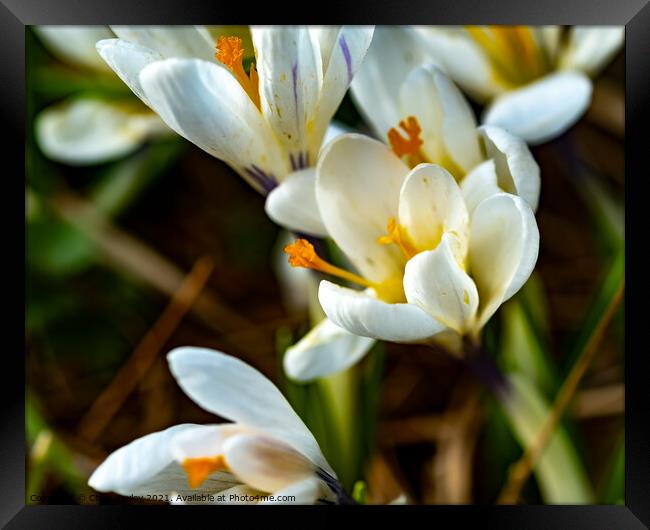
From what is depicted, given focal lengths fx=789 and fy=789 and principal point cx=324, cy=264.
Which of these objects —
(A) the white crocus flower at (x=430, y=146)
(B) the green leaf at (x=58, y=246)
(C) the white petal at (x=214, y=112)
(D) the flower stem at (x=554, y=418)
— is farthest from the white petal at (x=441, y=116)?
(B) the green leaf at (x=58, y=246)

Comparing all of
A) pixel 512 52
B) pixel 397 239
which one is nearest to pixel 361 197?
pixel 397 239

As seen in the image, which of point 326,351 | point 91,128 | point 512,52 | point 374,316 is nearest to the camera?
point 374,316

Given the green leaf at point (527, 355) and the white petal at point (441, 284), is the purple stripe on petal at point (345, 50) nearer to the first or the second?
the white petal at point (441, 284)

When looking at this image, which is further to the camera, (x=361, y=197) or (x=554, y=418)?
(x=554, y=418)

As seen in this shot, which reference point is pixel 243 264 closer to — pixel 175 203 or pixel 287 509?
pixel 175 203

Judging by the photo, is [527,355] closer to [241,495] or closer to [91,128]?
[241,495]

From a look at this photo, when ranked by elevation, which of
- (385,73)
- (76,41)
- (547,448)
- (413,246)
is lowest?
(547,448)

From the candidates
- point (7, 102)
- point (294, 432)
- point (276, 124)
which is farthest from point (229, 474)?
point (7, 102)
